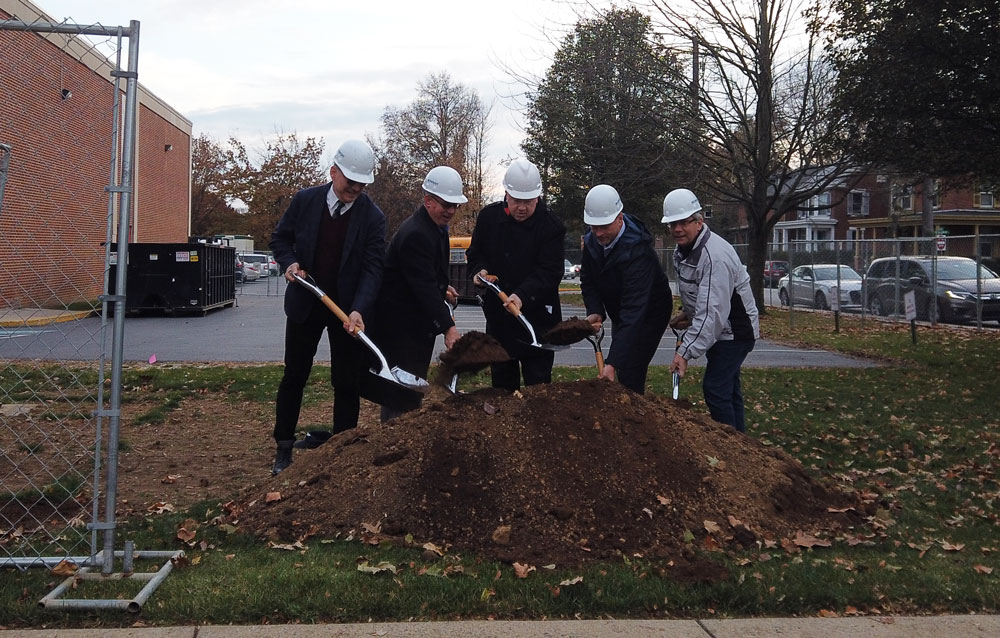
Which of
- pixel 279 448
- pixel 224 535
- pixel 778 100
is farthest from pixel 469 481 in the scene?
pixel 778 100

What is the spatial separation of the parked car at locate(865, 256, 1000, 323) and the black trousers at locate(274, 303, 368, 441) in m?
17.0

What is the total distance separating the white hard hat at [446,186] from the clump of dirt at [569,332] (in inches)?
41.8

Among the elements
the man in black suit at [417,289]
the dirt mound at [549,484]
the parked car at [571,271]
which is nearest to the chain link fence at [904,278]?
the man in black suit at [417,289]

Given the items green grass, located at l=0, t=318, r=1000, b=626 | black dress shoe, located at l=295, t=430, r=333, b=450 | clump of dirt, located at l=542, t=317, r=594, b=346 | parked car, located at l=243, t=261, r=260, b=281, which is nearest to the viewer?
green grass, located at l=0, t=318, r=1000, b=626

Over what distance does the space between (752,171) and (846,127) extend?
488 cm

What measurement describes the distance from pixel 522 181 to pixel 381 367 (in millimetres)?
1581

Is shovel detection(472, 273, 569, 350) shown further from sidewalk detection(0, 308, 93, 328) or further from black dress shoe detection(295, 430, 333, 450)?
sidewalk detection(0, 308, 93, 328)

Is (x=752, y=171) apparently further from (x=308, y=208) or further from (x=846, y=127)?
(x=308, y=208)

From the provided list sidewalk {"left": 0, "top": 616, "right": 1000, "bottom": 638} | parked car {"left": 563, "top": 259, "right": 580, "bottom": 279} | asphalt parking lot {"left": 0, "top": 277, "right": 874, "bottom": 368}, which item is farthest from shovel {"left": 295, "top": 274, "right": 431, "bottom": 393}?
parked car {"left": 563, "top": 259, "right": 580, "bottom": 279}

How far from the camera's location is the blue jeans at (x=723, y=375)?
620 cm

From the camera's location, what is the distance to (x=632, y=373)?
6270 millimetres

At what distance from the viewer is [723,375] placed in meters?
6.24

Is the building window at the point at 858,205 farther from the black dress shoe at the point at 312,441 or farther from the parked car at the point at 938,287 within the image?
the black dress shoe at the point at 312,441

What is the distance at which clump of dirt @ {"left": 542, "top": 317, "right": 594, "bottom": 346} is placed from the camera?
20.3ft
